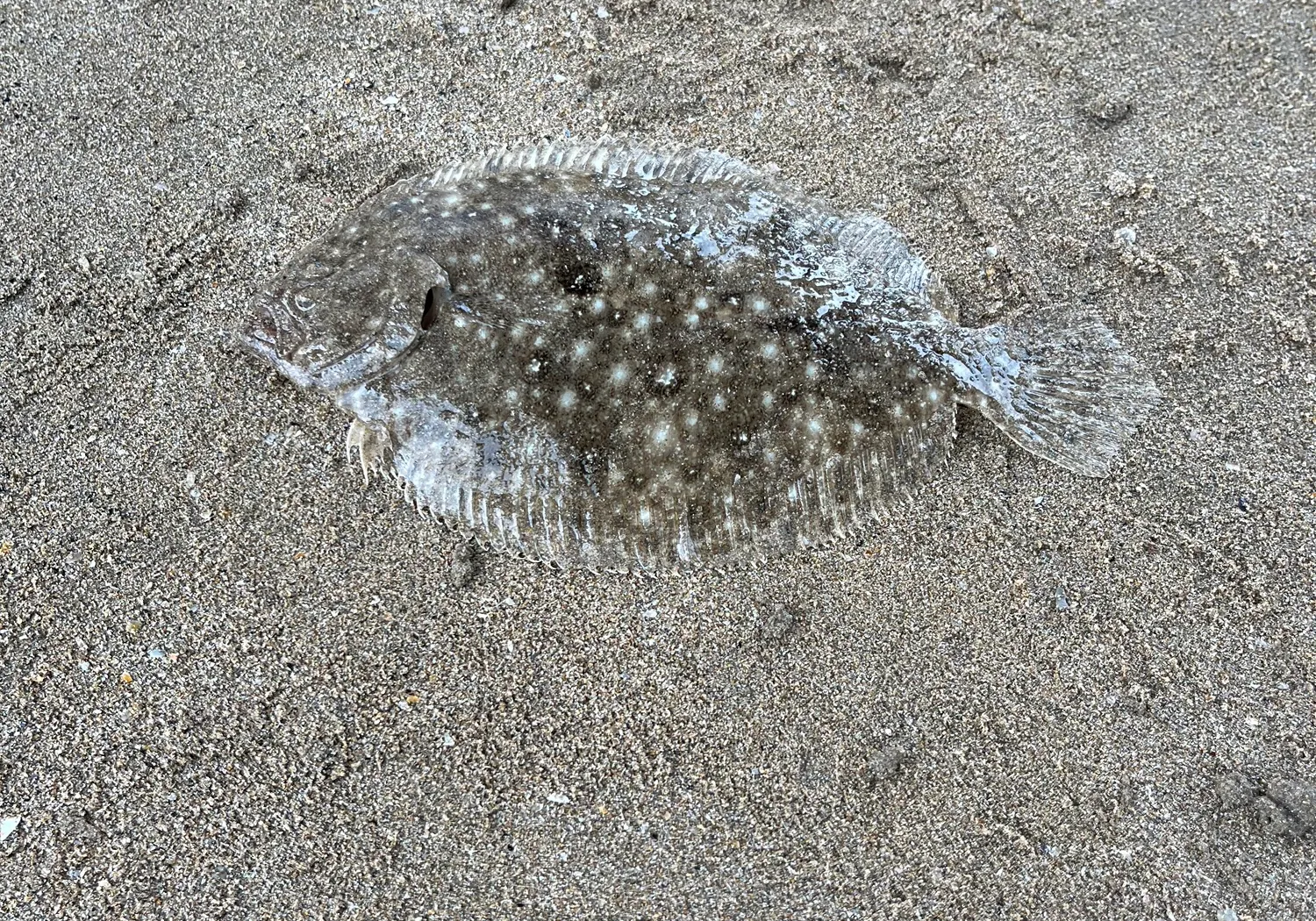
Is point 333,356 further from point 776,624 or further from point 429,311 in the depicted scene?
point 776,624

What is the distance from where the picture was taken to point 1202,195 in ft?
9.18

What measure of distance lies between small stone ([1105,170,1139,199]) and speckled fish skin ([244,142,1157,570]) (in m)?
0.88

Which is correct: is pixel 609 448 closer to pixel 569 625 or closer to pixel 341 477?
pixel 569 625

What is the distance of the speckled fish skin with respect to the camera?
7.16ft

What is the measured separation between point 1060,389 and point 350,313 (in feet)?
6.39

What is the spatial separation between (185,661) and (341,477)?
0.59 m

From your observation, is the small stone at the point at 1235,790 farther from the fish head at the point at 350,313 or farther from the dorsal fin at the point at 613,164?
the fish head at the point at 350,313

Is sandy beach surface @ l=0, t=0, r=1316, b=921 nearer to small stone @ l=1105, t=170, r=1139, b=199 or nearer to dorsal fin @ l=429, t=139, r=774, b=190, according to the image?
small stone @ l=1105, t=170, r=1139, b=199

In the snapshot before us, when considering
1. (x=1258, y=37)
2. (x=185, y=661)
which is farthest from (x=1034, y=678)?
(x=1258, y=37)

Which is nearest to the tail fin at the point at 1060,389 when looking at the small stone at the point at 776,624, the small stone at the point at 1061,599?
the small stone at the point at 1061,599

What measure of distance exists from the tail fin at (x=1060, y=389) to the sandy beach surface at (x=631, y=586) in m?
0.11

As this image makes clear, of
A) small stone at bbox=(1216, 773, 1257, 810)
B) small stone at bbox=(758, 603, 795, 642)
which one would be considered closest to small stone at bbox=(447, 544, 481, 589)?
small stone at bbox=(758, 603, 795, 642)

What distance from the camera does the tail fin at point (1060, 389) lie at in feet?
7.79

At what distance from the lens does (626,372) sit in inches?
85.5
